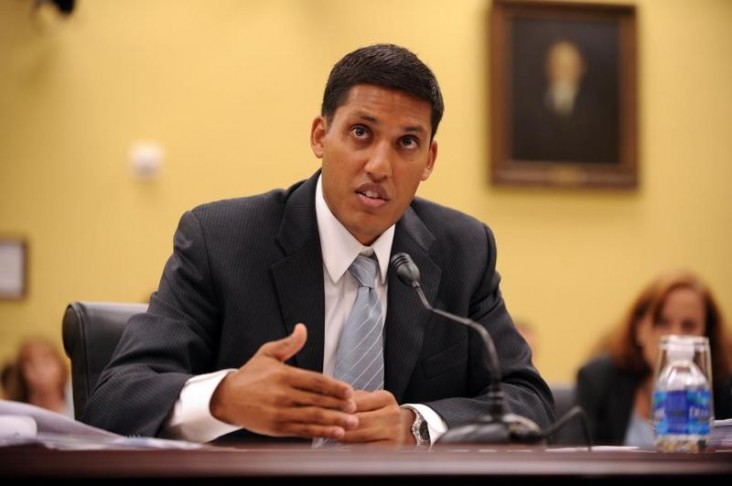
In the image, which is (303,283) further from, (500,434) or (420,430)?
(500,434)

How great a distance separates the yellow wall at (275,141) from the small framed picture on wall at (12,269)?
0.22 ft

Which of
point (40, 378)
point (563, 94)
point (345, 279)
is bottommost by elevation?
point (40, 378)

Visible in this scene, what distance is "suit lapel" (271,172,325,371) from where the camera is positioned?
96.8 inches

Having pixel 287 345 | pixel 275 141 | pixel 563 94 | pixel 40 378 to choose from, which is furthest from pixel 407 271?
pixel 563 94

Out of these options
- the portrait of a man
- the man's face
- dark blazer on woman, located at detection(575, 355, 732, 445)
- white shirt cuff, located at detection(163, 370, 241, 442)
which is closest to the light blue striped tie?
the man's face

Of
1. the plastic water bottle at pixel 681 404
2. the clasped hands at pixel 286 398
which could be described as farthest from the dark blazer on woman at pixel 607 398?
the clasped hands at pixel 286 398

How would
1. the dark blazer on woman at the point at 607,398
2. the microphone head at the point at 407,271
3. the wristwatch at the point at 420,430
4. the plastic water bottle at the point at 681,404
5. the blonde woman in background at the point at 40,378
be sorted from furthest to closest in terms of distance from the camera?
1. the blonde woman in background at the point at 40,378
2. the dark blazer on woman at the point at 607,398
3. the wristwatch at the point at 420,430
4. the microphone head at the point at 407,271
5. the plastic water bottle at the point at 681,404

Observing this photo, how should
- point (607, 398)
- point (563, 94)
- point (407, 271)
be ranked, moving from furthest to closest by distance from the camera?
point (563, 94)
point (607, 398)
point (407, 271)

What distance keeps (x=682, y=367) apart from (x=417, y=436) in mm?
532

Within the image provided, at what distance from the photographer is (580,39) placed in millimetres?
7418

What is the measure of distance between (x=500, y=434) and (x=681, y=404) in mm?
379

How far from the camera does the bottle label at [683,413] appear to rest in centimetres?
188

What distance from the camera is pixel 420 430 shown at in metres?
2.21

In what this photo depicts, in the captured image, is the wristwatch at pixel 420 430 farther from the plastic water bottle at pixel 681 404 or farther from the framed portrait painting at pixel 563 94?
the framed portrait painting at pixel 563 94
